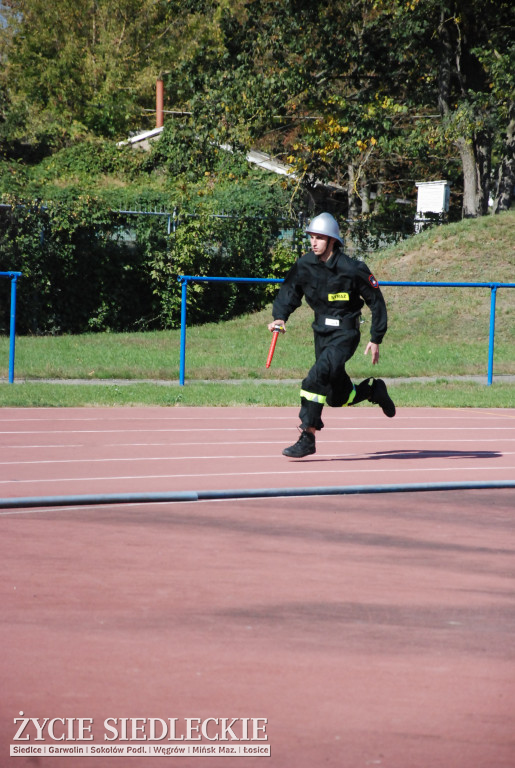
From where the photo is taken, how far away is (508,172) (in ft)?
112

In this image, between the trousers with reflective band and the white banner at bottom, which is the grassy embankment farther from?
the white banner at bottom

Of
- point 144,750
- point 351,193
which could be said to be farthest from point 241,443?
point 351,193

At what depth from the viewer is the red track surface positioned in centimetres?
364

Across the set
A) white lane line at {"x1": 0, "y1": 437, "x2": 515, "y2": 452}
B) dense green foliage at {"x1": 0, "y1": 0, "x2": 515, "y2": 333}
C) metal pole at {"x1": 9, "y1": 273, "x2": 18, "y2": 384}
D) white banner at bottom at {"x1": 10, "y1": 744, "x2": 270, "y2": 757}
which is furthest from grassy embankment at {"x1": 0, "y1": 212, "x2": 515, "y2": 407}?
white banner at bottom at {"x1": 10, "y1": 744, "x2": 270, "y2": 757}

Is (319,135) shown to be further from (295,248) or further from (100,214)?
(100,214)

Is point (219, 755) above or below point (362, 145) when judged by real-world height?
below

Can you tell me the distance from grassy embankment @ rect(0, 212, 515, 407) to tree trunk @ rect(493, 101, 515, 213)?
2692 millimetres

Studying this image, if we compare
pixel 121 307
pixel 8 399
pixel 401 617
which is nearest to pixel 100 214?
A: pixel 121 307

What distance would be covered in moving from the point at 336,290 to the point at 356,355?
12288 mm

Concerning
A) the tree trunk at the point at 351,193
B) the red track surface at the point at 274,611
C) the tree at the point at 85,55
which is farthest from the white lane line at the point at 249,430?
the tree at the point at 85,55

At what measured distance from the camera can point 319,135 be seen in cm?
3391

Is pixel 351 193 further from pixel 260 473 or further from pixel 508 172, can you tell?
pixel 260 473

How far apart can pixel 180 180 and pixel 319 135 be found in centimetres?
597

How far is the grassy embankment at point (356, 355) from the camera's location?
1489cm
